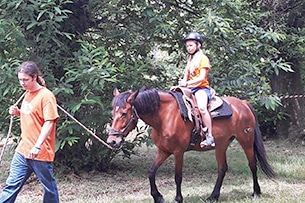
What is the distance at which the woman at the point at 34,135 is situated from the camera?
14.5ft

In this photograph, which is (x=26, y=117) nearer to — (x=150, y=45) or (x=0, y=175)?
(x=150, y=45)

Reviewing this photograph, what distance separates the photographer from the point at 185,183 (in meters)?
8.12

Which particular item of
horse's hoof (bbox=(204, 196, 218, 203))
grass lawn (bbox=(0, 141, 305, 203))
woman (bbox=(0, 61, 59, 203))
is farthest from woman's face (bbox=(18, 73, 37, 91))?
horse's hoof (bbox=(204, 196, 218, 203))

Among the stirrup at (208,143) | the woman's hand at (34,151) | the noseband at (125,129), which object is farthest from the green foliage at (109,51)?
the woman's hand at (34,151)

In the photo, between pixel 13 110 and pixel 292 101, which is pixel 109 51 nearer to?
pixel 13 110

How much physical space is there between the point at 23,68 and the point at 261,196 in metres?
3.82

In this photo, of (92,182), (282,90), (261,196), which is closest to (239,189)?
(261,196)

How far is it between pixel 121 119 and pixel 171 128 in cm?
76

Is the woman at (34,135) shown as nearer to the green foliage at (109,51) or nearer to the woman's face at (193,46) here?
the woman's face at (193,46)

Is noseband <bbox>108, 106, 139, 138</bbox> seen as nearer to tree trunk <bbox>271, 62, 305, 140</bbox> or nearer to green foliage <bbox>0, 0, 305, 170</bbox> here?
green foliage <bbox>0, 0, 305, 170</bbox>

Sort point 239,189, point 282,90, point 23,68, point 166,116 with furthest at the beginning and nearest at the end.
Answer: point 282,90
point 239,189
point 166,116
point 23,68

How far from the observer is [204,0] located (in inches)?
336

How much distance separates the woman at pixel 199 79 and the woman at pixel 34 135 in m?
2.26

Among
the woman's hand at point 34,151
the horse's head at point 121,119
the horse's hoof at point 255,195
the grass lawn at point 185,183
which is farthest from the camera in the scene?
the grass lawn at point 185,183
